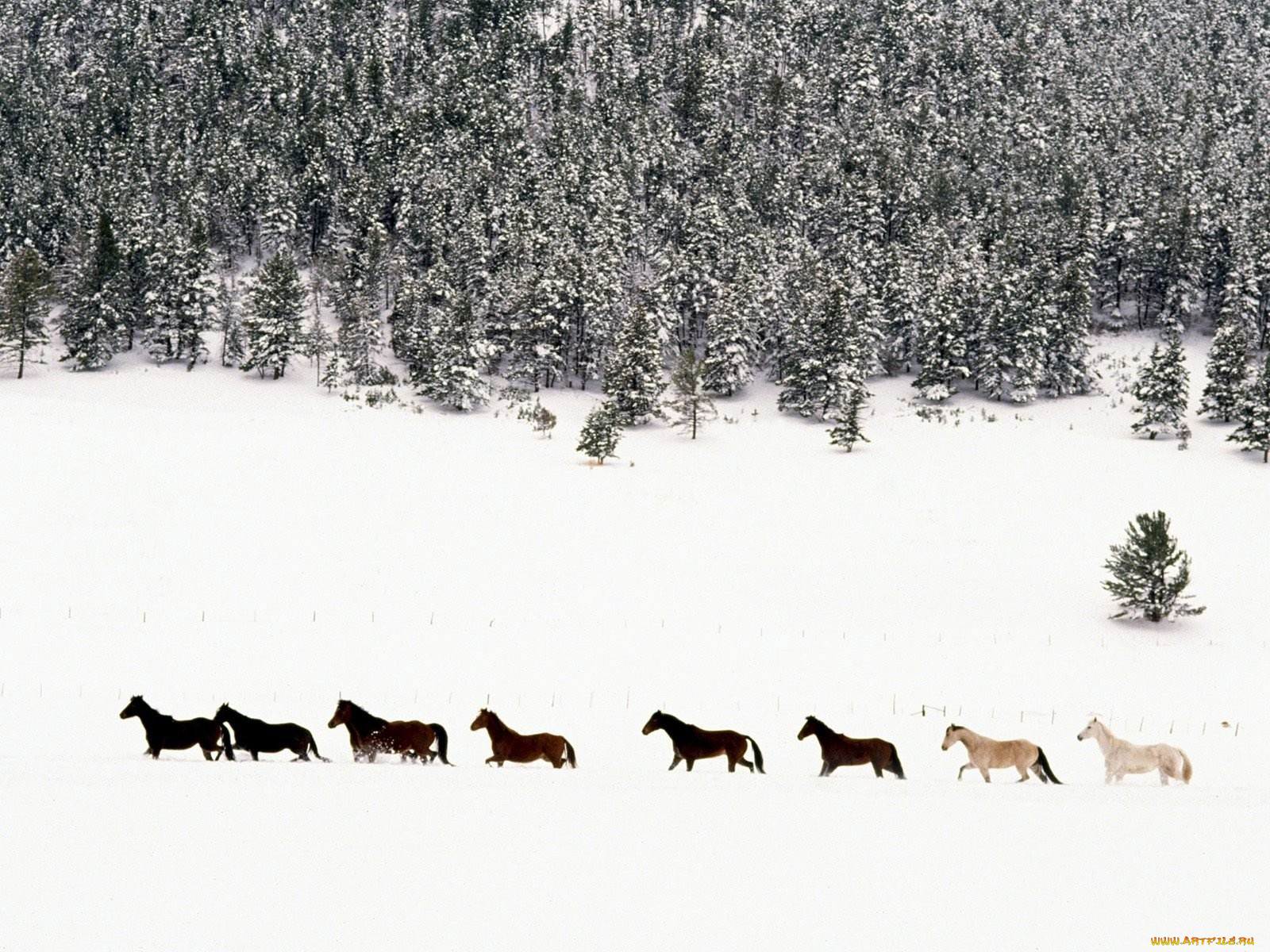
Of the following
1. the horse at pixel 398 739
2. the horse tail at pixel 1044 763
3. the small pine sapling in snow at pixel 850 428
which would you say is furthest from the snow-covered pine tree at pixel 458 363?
the horse tail at pixel 1044 763

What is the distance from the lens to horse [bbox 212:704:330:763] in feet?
43.6

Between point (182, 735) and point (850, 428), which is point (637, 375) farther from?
point (182, 735)

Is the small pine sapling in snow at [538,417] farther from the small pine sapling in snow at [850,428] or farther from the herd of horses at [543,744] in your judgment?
the herd of horses at [543,744]

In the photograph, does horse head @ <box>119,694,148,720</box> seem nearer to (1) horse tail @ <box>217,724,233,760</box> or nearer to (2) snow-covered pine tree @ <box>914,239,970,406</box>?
(1) horse tail @ <box>217,724,233,760</box>

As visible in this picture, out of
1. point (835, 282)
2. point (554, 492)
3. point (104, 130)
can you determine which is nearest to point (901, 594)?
point (554, 492)

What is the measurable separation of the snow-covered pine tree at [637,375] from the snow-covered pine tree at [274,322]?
1174 inches

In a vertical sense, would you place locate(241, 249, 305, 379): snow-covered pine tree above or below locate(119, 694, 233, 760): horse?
above

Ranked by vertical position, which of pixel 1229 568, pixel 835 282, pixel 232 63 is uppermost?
pixel 232 63

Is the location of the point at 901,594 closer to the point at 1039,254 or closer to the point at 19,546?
the point at 19,546

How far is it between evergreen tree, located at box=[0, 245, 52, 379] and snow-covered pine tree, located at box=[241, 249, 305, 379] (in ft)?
55.6

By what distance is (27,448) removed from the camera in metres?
45.6

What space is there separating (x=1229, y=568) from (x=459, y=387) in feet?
183

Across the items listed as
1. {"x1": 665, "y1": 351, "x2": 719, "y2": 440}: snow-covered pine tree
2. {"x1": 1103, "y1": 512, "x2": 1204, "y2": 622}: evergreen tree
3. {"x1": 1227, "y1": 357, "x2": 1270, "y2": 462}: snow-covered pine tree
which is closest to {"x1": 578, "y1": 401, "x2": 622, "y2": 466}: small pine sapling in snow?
{"x1": 665, "y1": 351, "x2": 719, "y2": 440}: snow-covered pine tree

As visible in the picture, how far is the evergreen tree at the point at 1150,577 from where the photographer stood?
33844 millimetres
